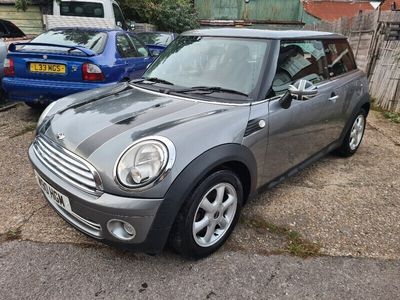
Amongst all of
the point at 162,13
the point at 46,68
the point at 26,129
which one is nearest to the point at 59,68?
the point at 46,68

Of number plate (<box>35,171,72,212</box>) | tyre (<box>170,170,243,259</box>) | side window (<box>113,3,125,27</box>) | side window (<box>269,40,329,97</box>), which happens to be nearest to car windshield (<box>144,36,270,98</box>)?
side window (<box>269,40,329,97</box>)

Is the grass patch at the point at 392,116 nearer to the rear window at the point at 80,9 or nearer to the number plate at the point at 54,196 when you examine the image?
the number plate at the point at 54,196

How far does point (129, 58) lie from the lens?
5.64m

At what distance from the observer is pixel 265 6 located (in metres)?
18.8

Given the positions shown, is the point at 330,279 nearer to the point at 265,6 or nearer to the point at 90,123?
the point at 90,123

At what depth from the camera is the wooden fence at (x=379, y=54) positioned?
22.6ft

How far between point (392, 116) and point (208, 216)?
219 inches

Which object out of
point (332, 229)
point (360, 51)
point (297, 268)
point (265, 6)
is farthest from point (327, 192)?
point (265, 6)

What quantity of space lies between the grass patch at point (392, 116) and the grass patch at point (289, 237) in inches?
183

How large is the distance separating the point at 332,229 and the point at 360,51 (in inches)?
262

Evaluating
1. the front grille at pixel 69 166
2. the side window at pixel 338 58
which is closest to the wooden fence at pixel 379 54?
the side window at pixel 338 58

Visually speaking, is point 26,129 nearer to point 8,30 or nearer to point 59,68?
point 59,68

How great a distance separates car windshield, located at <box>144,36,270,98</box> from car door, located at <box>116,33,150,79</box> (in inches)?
85.1

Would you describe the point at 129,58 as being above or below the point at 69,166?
above
